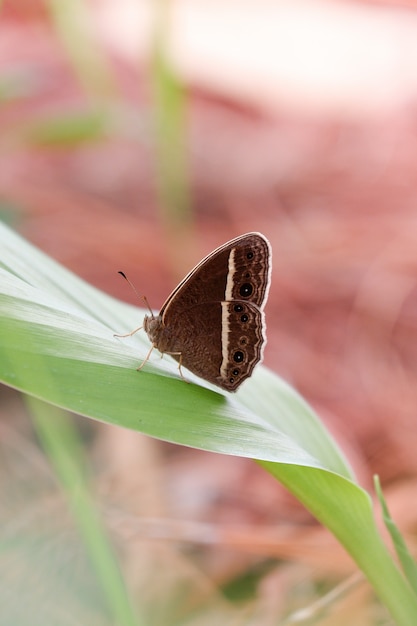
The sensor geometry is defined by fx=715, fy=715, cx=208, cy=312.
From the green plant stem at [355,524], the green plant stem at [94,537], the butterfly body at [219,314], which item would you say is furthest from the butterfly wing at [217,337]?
the green plant stem at [94,537]

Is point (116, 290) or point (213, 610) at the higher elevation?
point (213, 610)

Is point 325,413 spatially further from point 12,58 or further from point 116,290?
point 12,58

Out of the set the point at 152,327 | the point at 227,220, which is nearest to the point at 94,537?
the point at 152,327

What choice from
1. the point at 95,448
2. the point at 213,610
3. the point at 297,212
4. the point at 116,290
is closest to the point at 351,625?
the point at 213,610

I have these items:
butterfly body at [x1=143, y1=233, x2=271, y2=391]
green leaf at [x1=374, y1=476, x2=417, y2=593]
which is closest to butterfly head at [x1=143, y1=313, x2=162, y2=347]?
butterfly body at [x1=143, y1=233, x2=271, y2=391]

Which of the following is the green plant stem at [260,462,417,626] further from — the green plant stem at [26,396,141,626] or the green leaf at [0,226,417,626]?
the green plant stem at [26,396,141,626]

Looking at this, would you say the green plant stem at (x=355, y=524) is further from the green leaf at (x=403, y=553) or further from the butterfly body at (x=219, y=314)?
the butterfly body at (x=219, y=314)

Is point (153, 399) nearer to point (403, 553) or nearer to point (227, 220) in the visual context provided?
point (403, 553)

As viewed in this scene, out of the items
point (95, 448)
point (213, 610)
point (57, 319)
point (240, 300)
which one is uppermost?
point (57, 319)
